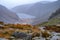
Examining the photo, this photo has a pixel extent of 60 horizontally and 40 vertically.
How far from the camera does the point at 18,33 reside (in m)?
9.24

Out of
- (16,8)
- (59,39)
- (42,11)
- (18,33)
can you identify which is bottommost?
(59,39)

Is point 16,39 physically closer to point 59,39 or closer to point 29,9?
point 59,39

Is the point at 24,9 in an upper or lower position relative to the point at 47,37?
upper

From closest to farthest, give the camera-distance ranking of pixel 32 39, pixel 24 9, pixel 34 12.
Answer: pixel 32 39 < pixel 34 12 < pixel 24 9

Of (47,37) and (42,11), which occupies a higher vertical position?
(42,11)

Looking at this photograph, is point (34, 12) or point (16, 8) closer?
point (34, 12)

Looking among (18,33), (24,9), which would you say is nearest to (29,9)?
(24,9)

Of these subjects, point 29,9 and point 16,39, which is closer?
point 16,39

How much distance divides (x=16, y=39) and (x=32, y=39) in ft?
2.49

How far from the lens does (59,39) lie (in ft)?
28.7

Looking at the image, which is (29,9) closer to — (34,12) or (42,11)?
(34,12)

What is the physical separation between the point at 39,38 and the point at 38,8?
4798 inches

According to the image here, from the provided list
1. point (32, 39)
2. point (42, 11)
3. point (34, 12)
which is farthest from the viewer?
point (34, 12)

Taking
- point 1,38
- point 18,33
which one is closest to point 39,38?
point 18,33
